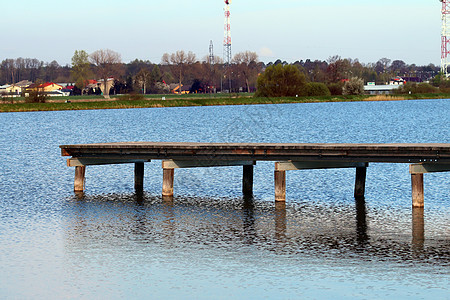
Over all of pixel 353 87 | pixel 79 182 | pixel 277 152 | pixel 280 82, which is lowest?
pixel 79 182

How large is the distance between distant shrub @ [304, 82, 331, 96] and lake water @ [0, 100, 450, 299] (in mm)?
115678

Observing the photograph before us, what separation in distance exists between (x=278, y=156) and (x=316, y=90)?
429 ft

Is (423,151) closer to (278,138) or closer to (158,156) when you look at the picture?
(158,156)

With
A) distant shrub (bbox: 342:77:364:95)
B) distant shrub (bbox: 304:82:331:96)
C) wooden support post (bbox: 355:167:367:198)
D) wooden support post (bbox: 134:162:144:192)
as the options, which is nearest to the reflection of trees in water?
wooden support post (bbox: 355:167:367:198)

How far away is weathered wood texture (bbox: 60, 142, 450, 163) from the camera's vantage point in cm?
2448

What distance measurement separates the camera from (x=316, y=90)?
156 metres

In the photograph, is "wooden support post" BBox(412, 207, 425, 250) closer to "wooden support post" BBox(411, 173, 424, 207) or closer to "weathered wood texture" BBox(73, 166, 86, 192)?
"wooden support post" BBox(411, 173, 424, 207)

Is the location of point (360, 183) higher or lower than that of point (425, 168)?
lower

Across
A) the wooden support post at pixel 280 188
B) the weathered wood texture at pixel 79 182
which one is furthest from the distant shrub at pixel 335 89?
the wooden support post at pixel 280 188

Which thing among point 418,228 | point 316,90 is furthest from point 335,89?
point 418,228

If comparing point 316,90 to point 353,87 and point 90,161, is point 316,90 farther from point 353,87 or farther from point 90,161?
point 90,161

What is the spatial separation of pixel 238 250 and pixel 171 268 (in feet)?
7.90

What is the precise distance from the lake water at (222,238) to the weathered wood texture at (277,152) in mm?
1714

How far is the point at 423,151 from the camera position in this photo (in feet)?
79.6
